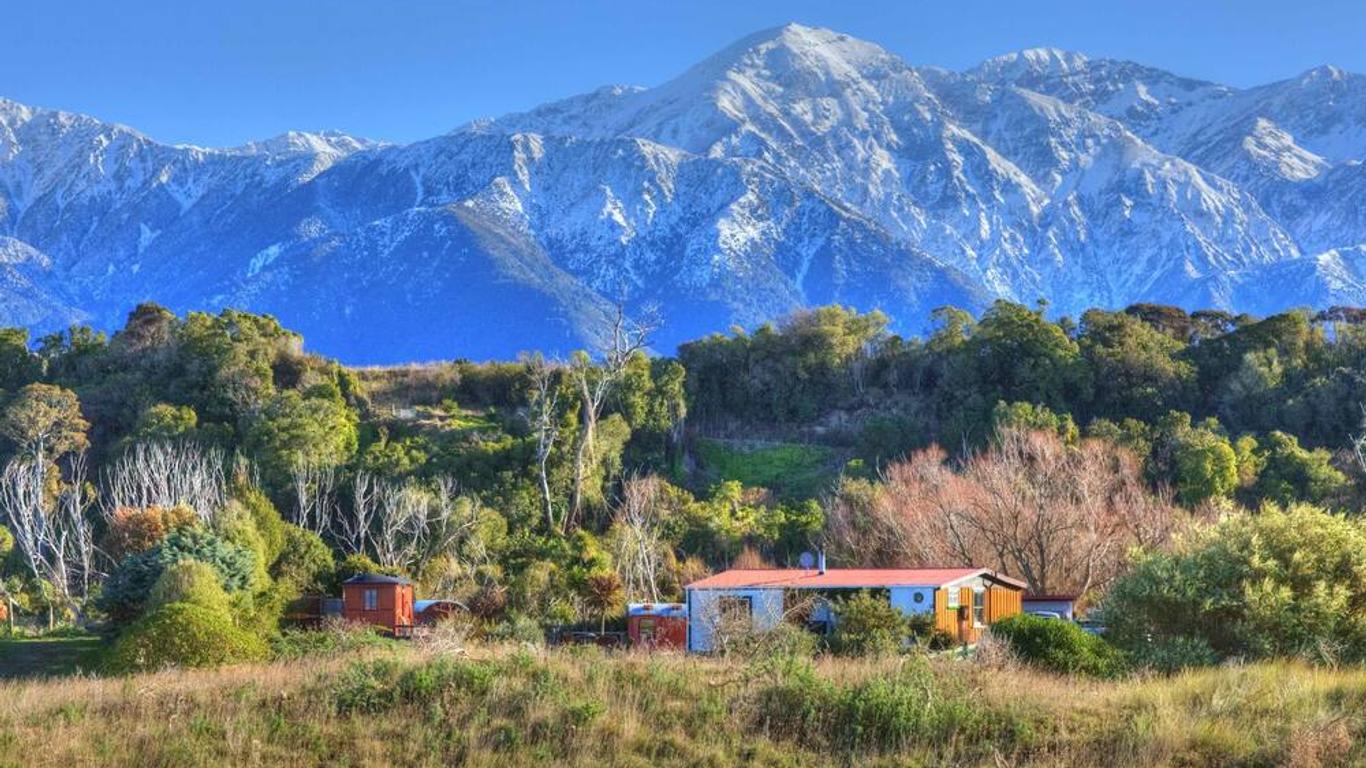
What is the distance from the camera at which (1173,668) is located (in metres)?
22.3

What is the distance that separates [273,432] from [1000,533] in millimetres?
23650

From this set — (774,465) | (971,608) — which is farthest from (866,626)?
(774,465)

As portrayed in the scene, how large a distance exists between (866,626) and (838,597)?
2936 millimetres

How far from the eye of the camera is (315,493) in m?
47.8

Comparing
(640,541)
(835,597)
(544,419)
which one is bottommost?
(835,597)

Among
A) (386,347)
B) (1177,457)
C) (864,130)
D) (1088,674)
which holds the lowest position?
(1088,674)

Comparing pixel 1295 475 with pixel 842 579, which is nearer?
pixel 842 579

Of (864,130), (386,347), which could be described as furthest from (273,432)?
(864,130)

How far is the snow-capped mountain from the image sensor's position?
115750mm

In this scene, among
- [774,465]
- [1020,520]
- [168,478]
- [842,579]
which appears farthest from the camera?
[774,465]

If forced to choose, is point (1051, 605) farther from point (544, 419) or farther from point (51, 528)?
point (51, 528)

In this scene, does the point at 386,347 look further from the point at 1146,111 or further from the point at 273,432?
the point at 1146,111

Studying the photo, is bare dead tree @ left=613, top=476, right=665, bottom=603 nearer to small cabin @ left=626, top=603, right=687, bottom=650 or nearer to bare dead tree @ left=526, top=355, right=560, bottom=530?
bare dead tree @ left=526, top=355, right=560, bottom=530

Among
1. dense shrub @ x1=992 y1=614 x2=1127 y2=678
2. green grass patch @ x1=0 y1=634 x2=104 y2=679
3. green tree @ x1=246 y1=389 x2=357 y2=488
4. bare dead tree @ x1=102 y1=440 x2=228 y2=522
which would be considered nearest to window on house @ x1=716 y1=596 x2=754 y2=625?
dense shrub @ x1=992 y1=614 x2=1127 y2=678
